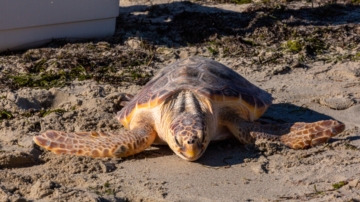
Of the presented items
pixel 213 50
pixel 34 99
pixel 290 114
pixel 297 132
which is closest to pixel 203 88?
pixel 297 132

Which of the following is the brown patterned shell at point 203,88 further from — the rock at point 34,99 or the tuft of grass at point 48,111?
the rock at point 34,99

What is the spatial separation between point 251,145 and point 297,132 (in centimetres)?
29

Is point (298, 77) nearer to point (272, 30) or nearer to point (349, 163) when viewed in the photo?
point (272, 30)

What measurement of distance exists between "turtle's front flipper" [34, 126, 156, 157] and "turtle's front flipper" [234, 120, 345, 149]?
1.97ft

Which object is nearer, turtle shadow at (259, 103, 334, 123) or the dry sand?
the dry sand

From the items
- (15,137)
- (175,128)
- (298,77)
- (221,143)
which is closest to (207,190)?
(175,128)

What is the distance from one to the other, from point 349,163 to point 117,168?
1287 mm

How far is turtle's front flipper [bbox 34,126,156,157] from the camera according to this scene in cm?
367

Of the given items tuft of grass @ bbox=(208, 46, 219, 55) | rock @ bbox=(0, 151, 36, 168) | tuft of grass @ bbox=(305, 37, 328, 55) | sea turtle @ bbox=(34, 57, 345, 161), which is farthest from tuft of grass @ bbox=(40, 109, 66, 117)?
tuft of grass @ bbox=(305, 37, 328, 55)

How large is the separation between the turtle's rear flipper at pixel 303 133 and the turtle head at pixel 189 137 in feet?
1.19

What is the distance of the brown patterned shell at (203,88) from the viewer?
3938mm

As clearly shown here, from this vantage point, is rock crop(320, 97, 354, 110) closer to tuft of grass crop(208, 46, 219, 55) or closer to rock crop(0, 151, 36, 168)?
tuft of grass crop(208, 46, 219, 55)

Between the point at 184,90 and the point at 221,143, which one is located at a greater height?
the point at 184,90

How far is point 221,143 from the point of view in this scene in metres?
4.02
